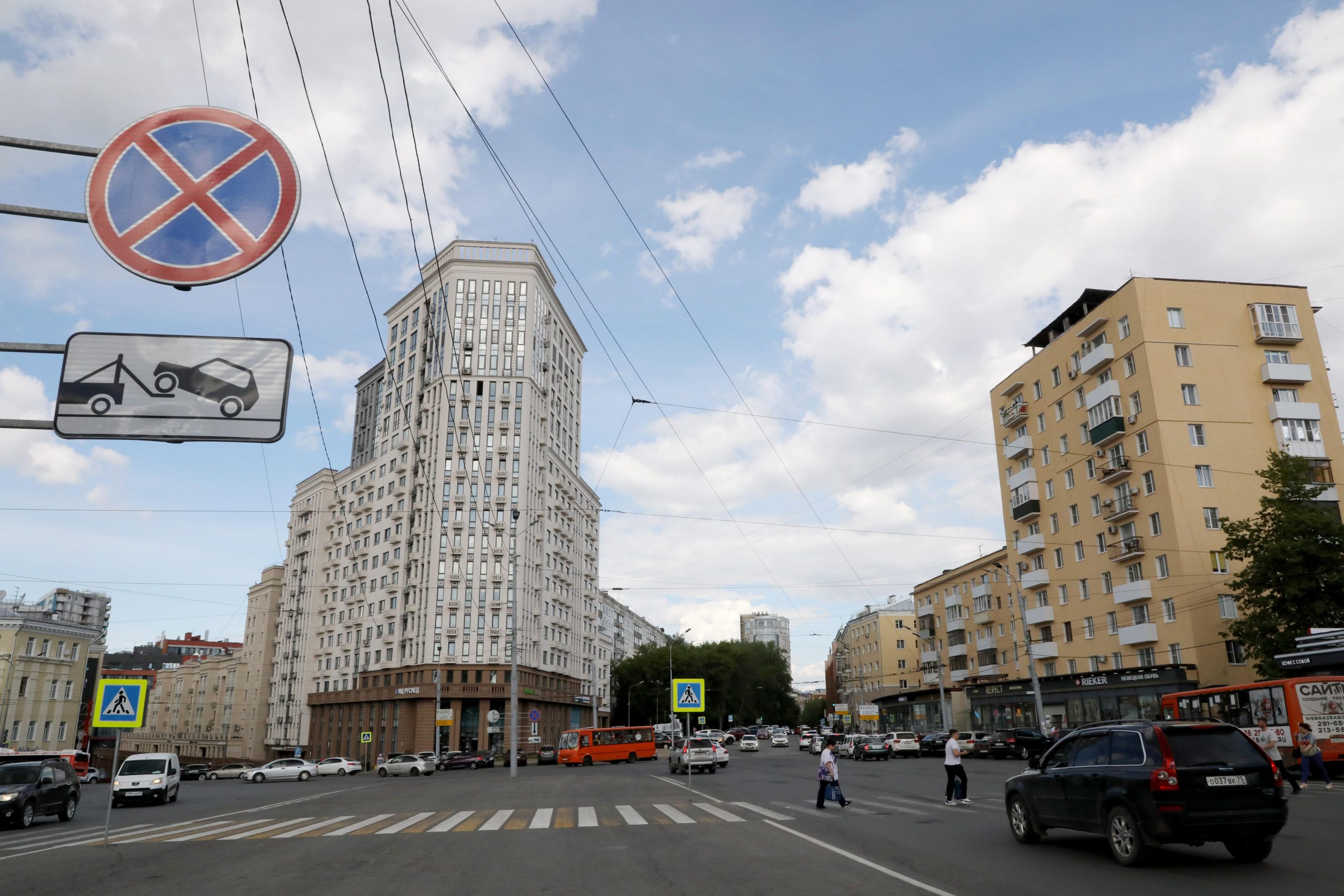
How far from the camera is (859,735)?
51688 mm

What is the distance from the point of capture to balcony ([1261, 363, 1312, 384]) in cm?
4759

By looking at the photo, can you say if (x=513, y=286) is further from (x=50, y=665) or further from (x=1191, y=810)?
(x=1191, y=810)

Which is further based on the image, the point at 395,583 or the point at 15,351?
the point at 395,583

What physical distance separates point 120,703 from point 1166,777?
1778 centimetres

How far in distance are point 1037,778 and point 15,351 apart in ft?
41.6

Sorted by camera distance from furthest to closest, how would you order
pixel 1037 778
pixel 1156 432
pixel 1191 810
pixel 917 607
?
pixel 917 607 < pixel 1156 432 < pixel 1037 778 < pixel 1191 810

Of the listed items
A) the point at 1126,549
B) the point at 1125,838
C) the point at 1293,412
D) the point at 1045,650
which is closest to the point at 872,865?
the point at 1125,838

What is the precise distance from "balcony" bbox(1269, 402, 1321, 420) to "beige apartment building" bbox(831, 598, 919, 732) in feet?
185

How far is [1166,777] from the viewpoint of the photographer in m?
9.70

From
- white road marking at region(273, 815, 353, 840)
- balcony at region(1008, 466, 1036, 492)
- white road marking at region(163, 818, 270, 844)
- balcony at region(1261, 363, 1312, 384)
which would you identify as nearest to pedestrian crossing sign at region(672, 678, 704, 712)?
white road marking at region(273, 815, 353, 840)

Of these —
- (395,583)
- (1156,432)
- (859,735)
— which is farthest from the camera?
(395,583)

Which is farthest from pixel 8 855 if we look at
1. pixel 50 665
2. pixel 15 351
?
pixel 50 665

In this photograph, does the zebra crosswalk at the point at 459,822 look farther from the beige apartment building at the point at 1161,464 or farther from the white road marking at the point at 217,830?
the beige apartment building at the point at 1161,464

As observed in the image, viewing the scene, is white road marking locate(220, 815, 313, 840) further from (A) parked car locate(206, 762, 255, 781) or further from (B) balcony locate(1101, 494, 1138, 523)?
(A) parked car locate(206, 762, 255, 781)
